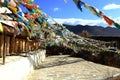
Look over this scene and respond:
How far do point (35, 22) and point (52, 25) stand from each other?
0.54m

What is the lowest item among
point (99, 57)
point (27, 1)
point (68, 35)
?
point (99, 57)

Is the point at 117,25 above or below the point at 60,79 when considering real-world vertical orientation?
above

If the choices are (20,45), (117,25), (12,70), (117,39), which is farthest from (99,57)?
(117,25)

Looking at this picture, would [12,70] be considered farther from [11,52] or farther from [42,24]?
[42,24]

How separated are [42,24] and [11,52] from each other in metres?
10.1

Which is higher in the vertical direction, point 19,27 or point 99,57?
point 19,27

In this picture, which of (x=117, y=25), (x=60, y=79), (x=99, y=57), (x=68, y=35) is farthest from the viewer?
(x=99, y=57)

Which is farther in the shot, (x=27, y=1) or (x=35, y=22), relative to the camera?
(x=35, y=22)

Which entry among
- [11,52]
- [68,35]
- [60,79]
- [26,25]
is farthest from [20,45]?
[26,25]

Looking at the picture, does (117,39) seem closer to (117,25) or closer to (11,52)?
(11,52)

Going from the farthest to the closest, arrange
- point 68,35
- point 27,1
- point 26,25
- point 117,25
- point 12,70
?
point 12,70 → point 68,35 → point 26,25 → point 27,1 → point 117,25

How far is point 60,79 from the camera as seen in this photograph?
1435 cm

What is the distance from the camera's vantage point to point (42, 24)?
5.06 m

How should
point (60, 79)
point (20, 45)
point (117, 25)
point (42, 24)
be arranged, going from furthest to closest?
point (20, 45), point (60, 79), point (42, 24), point (117, 25)
